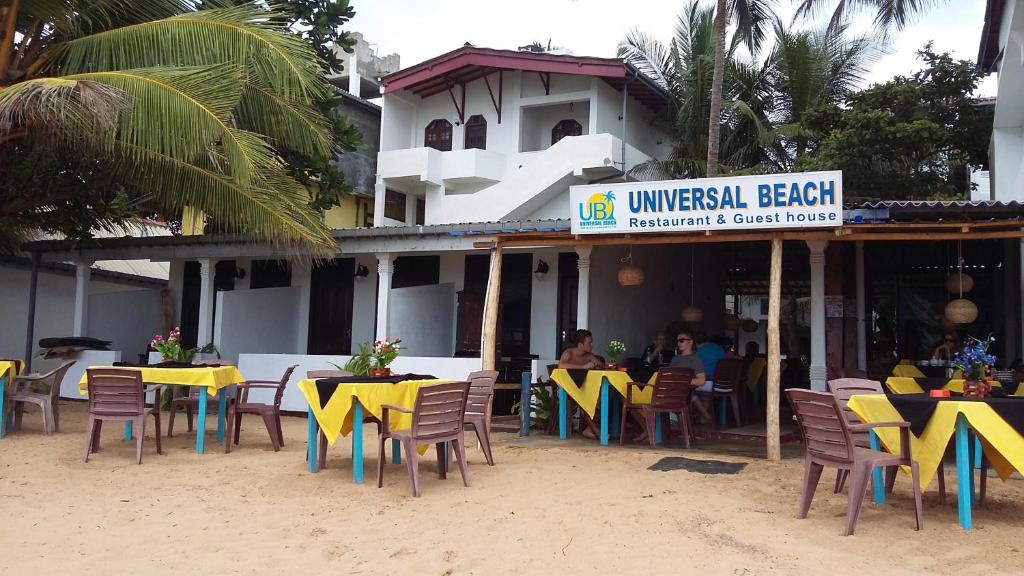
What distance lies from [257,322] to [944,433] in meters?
11.7

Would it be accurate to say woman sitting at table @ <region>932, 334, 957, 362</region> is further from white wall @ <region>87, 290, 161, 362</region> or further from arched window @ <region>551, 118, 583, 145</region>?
white wall @ <region>87, 290, 161, 362</region>

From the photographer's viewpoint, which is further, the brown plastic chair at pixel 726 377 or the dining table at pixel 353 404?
the brown plastic chair at pixel 726 377

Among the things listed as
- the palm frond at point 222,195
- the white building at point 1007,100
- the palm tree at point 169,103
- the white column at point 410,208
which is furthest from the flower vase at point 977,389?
the white column at point 410,208

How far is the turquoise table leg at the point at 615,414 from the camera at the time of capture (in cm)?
1016

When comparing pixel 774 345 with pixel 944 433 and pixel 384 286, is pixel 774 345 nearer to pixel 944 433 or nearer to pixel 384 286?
pixel 944 433

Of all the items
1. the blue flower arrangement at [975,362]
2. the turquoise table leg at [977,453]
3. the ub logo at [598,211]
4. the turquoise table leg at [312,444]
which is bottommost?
the turquoise table leg at [312,444]

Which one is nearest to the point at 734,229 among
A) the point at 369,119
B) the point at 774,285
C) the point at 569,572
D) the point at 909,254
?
the point at 774,285

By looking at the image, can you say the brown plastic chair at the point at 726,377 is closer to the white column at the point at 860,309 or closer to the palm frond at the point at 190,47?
the white column at the point at 860,309

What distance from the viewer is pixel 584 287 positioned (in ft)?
37.1

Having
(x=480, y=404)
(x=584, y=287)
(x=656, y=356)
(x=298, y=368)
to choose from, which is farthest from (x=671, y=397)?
(x=298, y=368)

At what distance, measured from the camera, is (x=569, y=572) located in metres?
4.64

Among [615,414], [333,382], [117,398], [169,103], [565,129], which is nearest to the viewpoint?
[333,382]

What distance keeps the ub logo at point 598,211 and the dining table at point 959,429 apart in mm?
3684

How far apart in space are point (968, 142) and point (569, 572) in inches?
610
